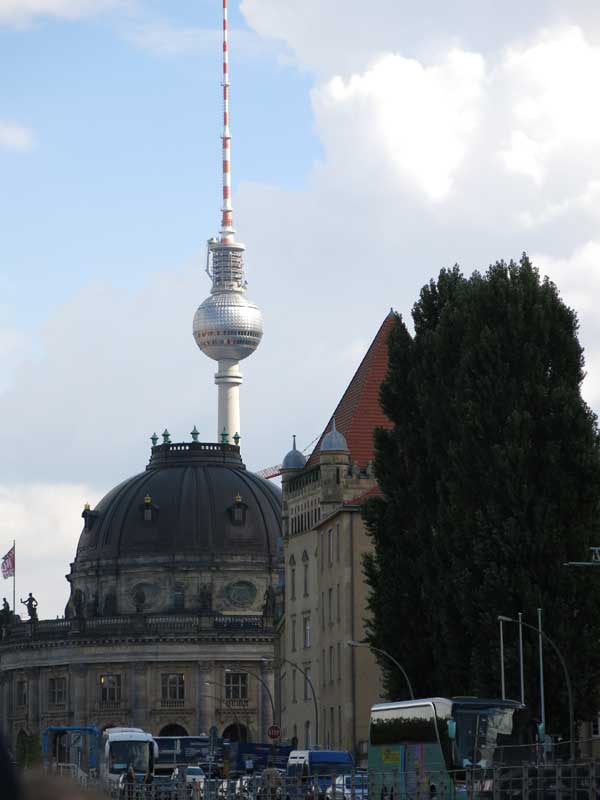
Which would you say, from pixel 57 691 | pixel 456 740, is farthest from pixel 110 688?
pixel 456 740

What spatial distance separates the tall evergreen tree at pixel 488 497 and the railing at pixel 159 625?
101892 mm

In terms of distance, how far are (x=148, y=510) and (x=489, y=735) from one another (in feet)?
412

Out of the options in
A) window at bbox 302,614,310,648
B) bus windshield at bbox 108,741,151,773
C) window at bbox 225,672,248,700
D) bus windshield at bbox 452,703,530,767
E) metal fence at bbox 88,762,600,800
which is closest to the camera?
metal fence at bbox 88,762,600,800

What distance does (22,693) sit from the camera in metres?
163

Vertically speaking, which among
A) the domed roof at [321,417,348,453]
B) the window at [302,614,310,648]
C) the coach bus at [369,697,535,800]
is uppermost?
the domed roof at [321,417,348,453]

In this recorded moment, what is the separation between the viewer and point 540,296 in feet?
183

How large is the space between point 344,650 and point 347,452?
526 inches

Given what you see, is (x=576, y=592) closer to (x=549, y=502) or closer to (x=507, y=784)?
(x=549, y=502)

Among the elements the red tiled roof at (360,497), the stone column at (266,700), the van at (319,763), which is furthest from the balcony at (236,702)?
the van at (319,763)

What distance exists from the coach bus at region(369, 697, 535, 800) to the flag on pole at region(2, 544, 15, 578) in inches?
4558

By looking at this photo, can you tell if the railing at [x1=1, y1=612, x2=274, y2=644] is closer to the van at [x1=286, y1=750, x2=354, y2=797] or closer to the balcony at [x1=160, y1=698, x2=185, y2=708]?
the balcony at [x1=160, y1=698, x2=185, y2=708]

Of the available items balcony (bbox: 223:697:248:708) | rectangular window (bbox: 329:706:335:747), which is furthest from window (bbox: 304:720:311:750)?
balcony (bbox: 223:697:248:708)

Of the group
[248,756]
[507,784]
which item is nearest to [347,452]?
[248,756]

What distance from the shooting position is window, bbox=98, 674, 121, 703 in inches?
6171
